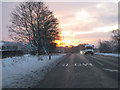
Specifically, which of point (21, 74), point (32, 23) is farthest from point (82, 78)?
point (32, 23)

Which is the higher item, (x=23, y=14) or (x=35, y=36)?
(x=23, y=14)

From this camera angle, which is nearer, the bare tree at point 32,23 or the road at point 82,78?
the road at point 82,78

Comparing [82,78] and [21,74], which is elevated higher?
[82,78]

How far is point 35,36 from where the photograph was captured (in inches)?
1387

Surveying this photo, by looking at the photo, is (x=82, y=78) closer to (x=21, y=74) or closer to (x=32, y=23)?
(x=21, y=74)

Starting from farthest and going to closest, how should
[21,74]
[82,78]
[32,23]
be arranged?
[32,23]
[21,74]
[82,78]

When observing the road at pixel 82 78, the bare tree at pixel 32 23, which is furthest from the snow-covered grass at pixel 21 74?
the bare tree at pixel 32 23

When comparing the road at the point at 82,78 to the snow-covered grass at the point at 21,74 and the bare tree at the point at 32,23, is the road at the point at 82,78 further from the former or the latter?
the bare tree at the point at 32,23

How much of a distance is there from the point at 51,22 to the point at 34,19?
5187mm

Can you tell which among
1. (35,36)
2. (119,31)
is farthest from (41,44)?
(119,31)

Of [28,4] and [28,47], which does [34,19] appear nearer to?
[28,4]

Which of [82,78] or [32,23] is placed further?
[32,23]

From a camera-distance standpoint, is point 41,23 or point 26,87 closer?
point 26,87

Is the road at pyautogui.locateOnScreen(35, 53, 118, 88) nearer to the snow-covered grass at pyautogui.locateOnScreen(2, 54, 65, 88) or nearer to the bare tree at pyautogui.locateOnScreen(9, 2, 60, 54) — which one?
the snow-covered grass at pyautogui.locateOnScreen(2, 54, 65, 88)
